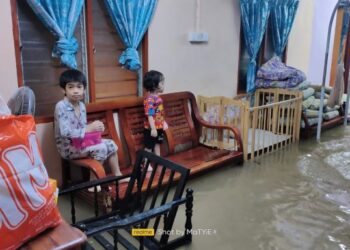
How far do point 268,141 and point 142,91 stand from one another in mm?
1768

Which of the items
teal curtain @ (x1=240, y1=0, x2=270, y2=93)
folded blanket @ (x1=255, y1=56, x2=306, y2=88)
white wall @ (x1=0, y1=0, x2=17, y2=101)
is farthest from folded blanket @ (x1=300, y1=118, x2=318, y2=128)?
white wall @ (x1=0, y1=0, x2=17, y2=101)

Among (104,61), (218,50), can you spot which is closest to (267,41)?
(218,50)

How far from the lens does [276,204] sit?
9.09ft

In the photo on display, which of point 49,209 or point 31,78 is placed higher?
point 31,78

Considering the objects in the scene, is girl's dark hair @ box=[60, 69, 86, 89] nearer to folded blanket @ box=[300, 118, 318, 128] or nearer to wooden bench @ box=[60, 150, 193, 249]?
wooden bench @ box=[60, 150, 193, 249]

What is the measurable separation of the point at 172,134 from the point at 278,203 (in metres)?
1.26

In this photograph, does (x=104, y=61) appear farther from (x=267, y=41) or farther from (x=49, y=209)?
(x=267, y=41)

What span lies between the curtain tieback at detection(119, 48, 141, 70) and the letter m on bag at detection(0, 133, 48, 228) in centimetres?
206

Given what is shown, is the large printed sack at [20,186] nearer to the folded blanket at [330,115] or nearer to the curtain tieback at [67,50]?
the curtain tieback at [67,50]

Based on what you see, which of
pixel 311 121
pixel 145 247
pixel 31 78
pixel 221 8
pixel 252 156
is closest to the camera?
pixel 145 247

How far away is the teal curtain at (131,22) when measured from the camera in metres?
2.99

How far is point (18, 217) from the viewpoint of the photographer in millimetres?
1028

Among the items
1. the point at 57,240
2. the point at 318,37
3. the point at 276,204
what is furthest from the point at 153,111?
the point at 318,37

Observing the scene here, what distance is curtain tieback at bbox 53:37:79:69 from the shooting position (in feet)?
8.51
